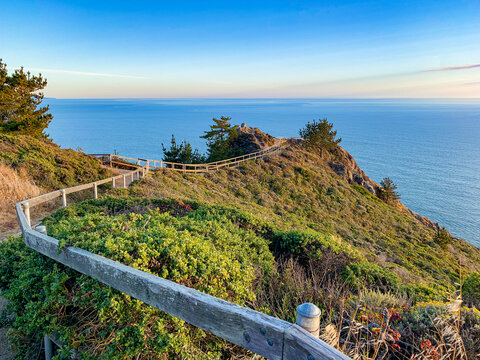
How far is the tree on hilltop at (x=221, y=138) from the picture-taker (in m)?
38.7

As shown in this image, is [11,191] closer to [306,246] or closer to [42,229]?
[42,229]

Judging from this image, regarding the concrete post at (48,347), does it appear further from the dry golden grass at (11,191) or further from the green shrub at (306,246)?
the dry golden grass at (11,191)

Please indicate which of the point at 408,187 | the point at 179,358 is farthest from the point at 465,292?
the point at 408,187

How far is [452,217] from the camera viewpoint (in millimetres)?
48281

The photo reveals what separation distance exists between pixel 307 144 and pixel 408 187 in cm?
3033

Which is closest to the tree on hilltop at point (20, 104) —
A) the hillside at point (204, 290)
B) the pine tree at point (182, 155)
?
the pine tree at point (182, 155)

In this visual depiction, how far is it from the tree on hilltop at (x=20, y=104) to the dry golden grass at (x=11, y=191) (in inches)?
583

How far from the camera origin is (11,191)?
1088cm

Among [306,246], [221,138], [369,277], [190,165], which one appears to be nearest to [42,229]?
[306,246]

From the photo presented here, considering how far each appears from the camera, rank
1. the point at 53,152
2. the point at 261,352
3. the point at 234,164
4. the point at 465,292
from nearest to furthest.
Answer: the point at 261,352, the point at 465,292, the point at 53,152, the point at 234,164

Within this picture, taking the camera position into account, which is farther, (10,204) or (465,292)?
(10,204)

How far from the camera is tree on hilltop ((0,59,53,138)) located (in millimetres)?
24578

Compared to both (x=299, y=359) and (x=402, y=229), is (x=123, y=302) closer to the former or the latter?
(x=299, y=359)

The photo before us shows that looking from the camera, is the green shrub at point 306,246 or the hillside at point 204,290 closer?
the hillside at point 204,290
